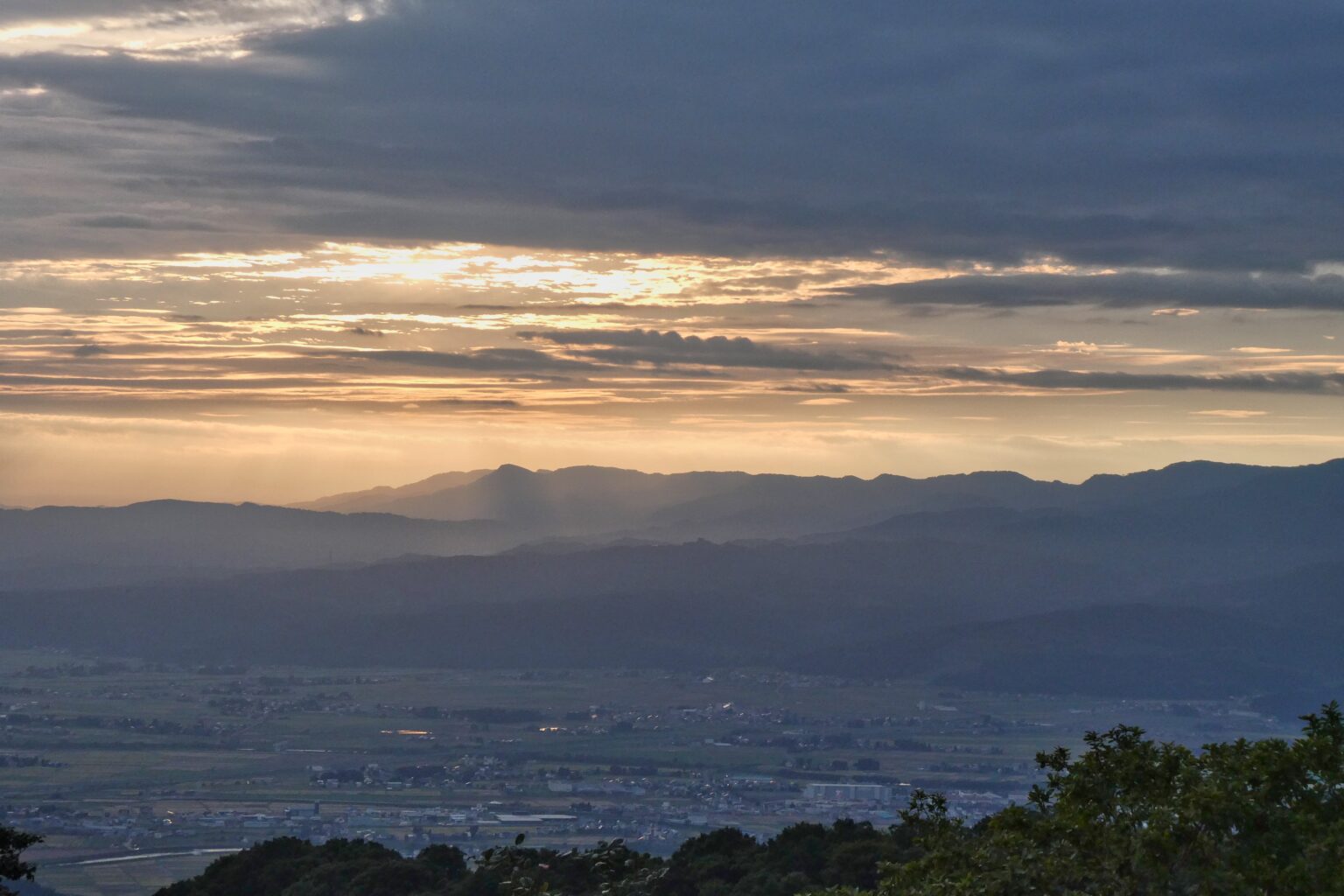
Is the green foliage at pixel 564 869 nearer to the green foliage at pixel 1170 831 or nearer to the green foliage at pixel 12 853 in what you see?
the green foliage at pixel 12 853

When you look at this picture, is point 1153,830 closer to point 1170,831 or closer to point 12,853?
point 1170,831

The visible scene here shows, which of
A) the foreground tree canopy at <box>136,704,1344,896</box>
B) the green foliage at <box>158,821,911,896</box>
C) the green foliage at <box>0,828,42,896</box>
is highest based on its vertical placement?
the foreground tree canopy at <box>136,704,1344,896</box>

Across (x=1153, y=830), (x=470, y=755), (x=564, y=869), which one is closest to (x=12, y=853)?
(x=1153, y=830)

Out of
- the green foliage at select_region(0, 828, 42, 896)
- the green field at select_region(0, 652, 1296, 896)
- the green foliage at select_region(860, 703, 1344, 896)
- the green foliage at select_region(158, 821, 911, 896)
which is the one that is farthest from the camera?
the green field at select_region(0, 652, 1296, 896)

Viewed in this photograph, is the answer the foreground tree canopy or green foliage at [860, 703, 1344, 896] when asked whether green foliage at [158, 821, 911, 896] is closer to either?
the foreground tree canopy

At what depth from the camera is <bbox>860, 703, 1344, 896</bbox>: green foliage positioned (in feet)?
55.4

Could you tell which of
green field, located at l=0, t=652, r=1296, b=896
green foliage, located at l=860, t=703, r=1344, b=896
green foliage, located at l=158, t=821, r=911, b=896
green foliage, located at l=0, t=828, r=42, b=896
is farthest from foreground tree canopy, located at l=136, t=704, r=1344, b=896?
green field, located at l=0, t=652, r=1296, b=896

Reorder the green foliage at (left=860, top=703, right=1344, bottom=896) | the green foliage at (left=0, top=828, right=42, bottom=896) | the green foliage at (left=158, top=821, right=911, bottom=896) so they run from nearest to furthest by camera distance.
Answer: the green foliage at (left=860, top=703, right=1344, bottom=896), the green foliage at (left=0, top=828, right=42, bottom=896), the green foliage at (left=158, top=821, right=911, bottom=896)

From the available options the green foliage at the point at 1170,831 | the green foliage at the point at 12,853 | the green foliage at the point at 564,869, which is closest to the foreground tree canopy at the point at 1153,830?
the green foliage at the point at 1170,831

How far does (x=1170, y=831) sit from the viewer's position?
674 inches

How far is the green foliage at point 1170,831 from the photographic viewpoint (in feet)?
55.4

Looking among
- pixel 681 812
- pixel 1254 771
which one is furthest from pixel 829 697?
pixel 1254 771

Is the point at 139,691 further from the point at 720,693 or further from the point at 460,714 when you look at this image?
the point at 720,693

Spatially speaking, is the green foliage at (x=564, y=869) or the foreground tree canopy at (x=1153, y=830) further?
the green foliage at (x=564, y=869)
